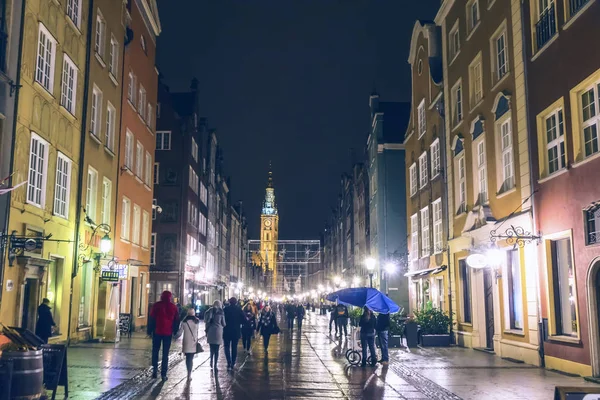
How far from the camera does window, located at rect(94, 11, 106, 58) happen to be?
23628 millimetres

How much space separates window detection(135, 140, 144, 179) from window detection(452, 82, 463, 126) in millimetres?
14871

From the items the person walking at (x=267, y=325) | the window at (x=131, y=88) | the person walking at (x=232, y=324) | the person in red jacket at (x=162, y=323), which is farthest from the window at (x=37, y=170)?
the window at (x=131, y=88)

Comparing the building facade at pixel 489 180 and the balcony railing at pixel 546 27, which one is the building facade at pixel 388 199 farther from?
the balcony railing at pixel 546 27

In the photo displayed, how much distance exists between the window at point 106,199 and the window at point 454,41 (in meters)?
14.7

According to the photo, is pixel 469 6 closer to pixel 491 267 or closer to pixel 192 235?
pixel 491 267

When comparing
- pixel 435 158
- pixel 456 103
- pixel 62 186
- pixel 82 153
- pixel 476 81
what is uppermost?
pixel 476 81

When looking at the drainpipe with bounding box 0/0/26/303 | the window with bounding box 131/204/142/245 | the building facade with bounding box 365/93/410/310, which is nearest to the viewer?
the drainpipe with bounding box 0/0/26/303

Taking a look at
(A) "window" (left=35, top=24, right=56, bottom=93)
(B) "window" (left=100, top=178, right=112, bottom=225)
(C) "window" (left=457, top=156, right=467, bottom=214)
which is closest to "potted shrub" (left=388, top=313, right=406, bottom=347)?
(C) "window" (left=457, top=156, right=467, bottom=214)

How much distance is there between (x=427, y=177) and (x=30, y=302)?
1861 cm

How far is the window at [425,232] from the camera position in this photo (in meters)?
30.2

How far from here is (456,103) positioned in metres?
25.5

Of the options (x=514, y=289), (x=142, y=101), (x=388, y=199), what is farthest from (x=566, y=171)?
(x=388, y=199)

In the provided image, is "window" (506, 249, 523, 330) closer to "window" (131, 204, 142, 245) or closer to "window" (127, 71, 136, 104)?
"window" (131, 204, 142, 245)

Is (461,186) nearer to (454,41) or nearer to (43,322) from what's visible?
(454,41)
